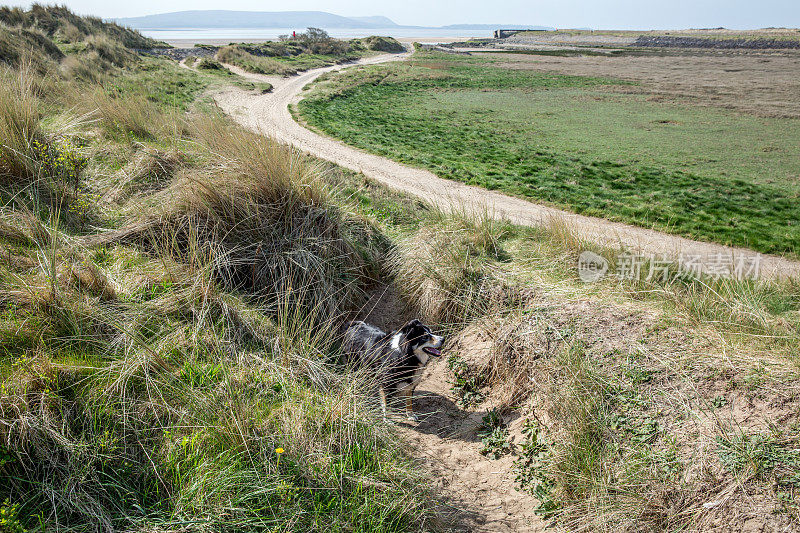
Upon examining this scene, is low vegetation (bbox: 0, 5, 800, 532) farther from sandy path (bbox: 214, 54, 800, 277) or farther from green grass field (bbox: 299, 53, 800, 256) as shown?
green grass field (bbox: 299, 53, 800, 256)

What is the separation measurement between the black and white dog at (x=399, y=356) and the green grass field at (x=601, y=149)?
8006mm

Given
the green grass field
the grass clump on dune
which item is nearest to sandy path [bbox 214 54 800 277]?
the green grass field

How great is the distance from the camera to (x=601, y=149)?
57.5 feet

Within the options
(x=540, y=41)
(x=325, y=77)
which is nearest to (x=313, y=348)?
(x=325, y=77)

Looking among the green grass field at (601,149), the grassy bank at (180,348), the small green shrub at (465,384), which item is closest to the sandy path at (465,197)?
the green grass field at (601,149)

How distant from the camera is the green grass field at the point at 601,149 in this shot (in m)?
11.5

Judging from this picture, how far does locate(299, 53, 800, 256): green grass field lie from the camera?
11539 mm

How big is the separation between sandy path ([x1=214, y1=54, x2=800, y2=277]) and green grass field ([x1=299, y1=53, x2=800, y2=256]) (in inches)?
17.6

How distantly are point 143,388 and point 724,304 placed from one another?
5.58m

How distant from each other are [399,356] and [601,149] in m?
16.0

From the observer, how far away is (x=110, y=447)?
2854 mm

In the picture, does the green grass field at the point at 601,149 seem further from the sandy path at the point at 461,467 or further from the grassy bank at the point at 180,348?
the grassy bank at the point at 180,348

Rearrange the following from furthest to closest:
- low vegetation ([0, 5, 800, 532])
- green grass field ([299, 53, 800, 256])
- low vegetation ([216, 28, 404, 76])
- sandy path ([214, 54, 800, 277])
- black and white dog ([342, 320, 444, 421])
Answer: low vegetation ([216, 28, 404, 76])
green grass field ([299, 53, 800, 256])
sandy path ([214, 54, 800, 277])
black and white dog ([342, 320, 444, 421])
low vegetation ([0, 5, 800, 532])

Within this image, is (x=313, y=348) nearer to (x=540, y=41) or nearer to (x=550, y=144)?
(x=550, y=144)
